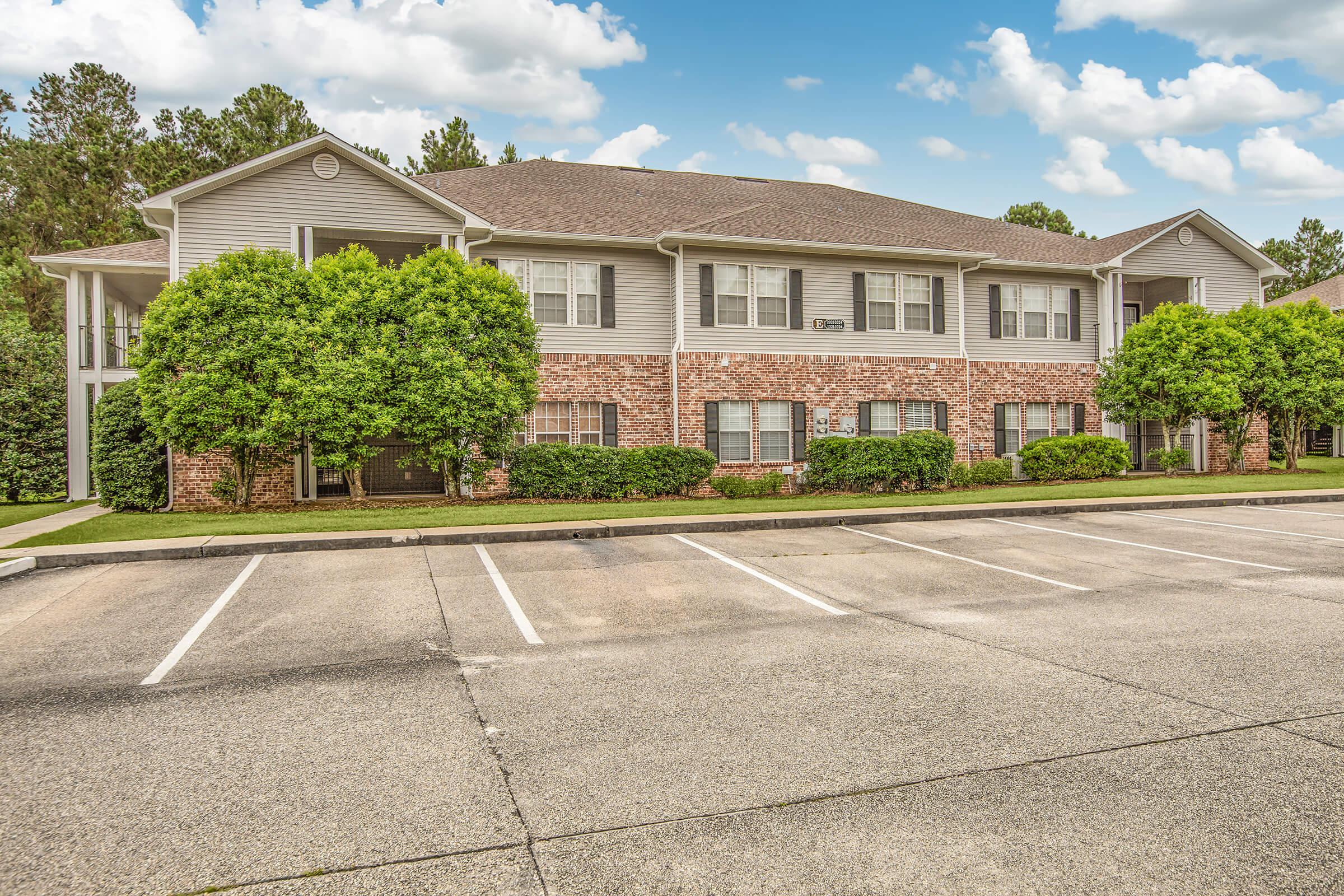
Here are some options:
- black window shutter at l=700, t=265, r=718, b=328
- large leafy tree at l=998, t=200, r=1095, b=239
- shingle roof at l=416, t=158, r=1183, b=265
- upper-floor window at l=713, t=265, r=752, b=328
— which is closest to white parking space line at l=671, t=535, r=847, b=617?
black window shutter at l=700, t=265, r=718, b=328

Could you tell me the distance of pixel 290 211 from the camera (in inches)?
713

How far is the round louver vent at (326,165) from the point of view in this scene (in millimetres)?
18219

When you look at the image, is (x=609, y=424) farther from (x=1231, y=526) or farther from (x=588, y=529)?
(x=1231, y=526)

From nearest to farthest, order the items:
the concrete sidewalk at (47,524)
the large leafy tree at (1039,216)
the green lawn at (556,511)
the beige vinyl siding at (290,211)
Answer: the concrete sidewalk at (47,524) < the green lawn at (556,511) < the beige vinyl siding at (290,211) < the large leafy tree at (1039,216)

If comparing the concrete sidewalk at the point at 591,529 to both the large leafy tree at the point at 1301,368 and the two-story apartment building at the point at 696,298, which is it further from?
the large leafy tree at the point at 1301,368

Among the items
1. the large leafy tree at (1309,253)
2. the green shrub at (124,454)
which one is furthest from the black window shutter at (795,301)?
the large leafy tree at (1309,253)

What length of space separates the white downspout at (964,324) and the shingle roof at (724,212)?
61 centimetres

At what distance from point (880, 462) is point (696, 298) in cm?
601

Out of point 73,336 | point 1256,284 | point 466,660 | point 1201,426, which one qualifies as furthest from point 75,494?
point 1256,284

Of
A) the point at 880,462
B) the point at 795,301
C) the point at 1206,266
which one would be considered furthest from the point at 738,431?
the point at 1206,266

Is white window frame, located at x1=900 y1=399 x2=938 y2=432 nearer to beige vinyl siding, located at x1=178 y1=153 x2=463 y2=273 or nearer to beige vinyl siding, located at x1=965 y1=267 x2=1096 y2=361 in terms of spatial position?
beige vinyl siding, located at x1=965 y1=267 x2=1096 y2=361

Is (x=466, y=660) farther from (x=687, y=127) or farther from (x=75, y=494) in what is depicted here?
(x=687, y=127)

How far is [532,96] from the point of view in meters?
39.6

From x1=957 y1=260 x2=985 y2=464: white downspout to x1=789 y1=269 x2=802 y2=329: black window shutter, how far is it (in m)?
4.80
